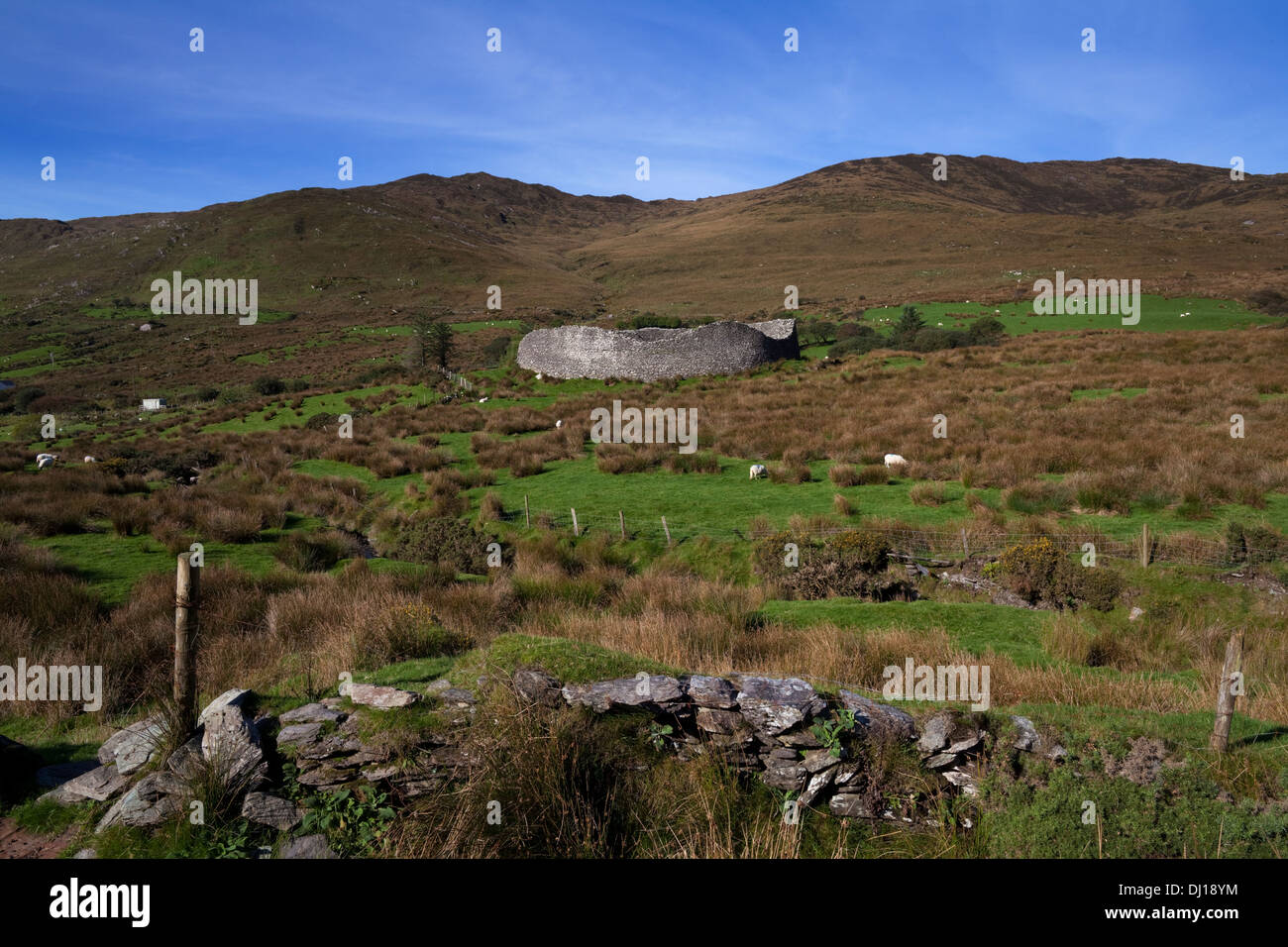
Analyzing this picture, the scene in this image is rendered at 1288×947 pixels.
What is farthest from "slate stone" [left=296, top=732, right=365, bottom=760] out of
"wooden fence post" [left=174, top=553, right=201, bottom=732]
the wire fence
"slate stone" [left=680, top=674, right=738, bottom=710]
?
the wire fence

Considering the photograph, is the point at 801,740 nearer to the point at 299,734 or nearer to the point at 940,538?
the point at 299,734

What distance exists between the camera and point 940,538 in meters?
13.3

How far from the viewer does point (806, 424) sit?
85.4 feet

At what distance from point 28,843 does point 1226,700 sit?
9.10 meters

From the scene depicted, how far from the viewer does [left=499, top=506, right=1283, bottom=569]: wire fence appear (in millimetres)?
11281

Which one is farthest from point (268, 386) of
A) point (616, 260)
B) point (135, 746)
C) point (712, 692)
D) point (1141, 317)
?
point (616, 260)

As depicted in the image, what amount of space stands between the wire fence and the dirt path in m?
11.1

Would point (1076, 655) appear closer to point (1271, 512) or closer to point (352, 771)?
point (352, 771)

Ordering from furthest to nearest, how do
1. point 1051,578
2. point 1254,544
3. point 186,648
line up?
point 1254,544, point 1051,578, point 186,648

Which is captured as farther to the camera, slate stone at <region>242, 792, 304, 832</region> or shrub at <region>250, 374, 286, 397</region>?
shrub at <region>250, 374, 286, 397</region>

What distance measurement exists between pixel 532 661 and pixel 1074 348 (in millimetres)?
39432

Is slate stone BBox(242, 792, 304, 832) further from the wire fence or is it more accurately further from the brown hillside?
the brown hillside

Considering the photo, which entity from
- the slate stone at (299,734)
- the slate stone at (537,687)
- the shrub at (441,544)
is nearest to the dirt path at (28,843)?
the slate stone at (299,734)
